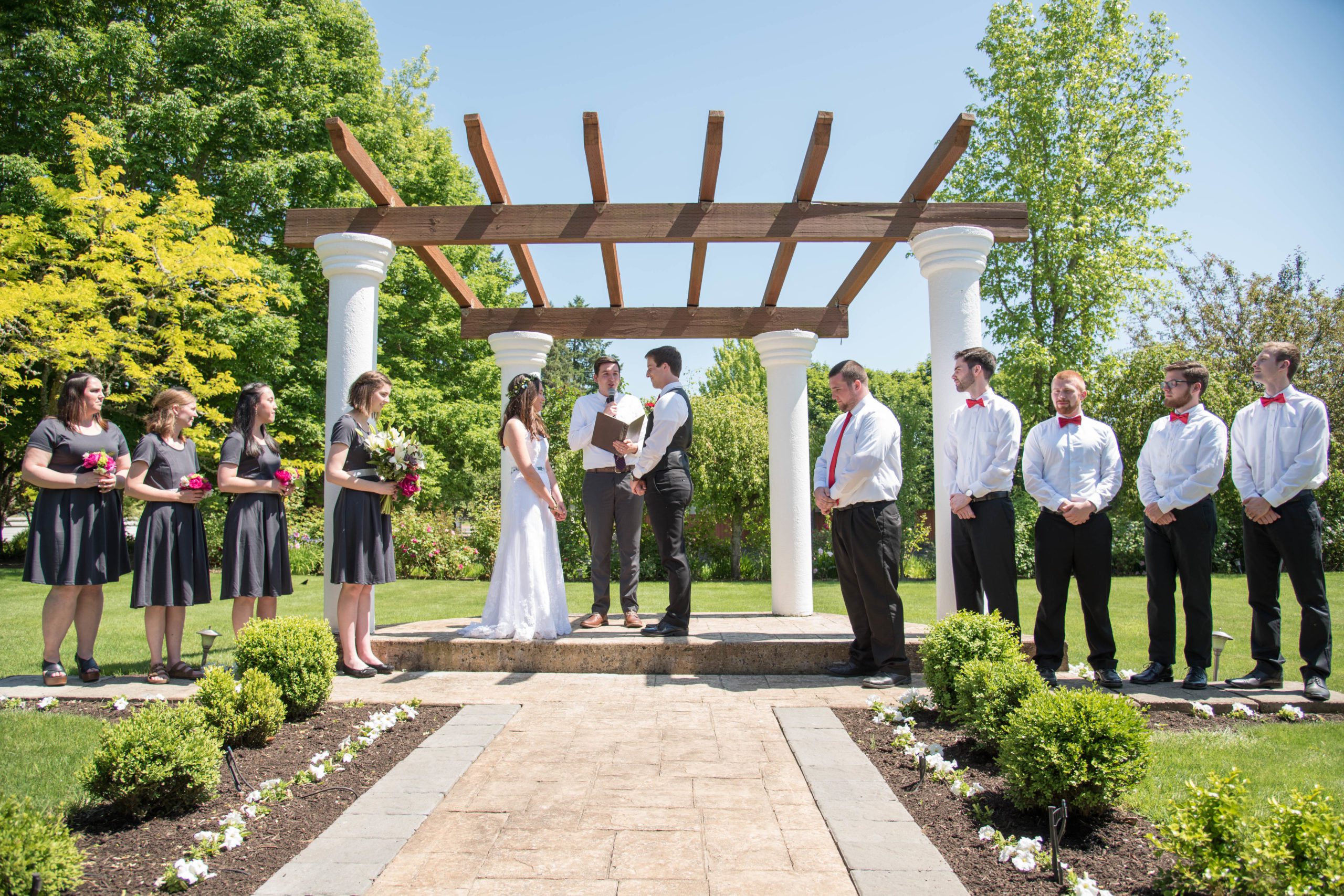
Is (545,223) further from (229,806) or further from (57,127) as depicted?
(57,127)

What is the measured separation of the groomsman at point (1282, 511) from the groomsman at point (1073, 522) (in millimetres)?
805

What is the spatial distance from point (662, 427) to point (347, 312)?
8.41ft

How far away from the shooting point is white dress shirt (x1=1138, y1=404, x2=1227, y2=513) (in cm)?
513

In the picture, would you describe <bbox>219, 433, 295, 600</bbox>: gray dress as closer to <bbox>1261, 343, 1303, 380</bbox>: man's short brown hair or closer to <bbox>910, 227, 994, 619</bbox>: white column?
<bbox>910, 227, 994, 619</bbox>: white column

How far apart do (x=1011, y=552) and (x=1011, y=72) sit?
731 inches

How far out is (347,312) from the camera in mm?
6035

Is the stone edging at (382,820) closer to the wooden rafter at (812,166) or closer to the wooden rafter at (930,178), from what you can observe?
the wooden rafter at (812,166)

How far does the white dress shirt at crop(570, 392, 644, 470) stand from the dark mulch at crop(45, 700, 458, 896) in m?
2.88

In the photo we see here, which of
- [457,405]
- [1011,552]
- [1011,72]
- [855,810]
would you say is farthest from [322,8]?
[855,810]

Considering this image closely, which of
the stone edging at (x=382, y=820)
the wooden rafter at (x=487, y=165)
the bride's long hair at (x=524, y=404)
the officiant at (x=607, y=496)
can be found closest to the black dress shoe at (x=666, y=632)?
the officiant at (x=607, y=496)

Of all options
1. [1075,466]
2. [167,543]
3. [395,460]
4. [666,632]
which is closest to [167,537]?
[167,543]

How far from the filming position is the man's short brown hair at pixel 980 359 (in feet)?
17.5

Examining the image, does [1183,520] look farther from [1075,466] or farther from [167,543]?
[167,543]

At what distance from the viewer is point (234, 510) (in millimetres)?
5316
